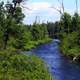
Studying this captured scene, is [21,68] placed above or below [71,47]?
above

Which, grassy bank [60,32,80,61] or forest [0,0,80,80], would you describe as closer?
forest [0,0,80,80]

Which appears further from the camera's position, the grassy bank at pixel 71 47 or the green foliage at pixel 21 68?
the grassy bank at pixel 71 47

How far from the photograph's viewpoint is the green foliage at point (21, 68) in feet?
69.3

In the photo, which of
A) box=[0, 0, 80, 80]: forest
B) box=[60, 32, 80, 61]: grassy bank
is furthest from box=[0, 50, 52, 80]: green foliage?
box=[60, 32, 80, 61]: grassy bank

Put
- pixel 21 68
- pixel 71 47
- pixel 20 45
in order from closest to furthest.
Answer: pixel 21 68, pixel 71 47, pixel 20 45

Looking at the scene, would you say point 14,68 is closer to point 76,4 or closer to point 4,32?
point 4,32

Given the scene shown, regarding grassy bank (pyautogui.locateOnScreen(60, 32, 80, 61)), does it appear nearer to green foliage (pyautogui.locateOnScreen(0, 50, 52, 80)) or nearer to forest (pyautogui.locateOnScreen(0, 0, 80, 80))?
forest (pyautogui.locateOnScreen(0, 0, 80, 80))

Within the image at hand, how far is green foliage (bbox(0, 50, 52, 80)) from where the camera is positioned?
21.1 meters

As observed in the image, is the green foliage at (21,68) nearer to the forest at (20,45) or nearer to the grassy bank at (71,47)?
the forest at (20,45)

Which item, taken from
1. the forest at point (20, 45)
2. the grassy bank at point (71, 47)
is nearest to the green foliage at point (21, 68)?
the forest at point (20, 45)

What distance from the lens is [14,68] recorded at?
22547mm

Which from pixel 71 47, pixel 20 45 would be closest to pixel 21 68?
pixel 71 47

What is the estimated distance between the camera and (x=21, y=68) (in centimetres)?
2288

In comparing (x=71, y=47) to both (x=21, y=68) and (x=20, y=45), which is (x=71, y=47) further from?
(x=21, y=68)
